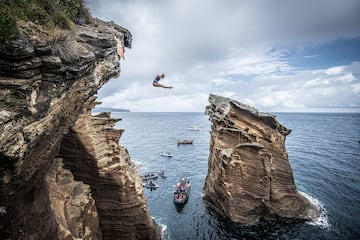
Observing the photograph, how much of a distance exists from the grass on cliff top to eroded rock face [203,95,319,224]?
21820 millimetres

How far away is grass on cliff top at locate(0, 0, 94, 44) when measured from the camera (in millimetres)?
5605

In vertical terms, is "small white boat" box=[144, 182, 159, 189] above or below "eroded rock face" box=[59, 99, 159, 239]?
below

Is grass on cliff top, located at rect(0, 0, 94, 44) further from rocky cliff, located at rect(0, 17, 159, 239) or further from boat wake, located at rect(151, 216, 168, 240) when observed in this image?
boat wake, located at rect(151, 216, 168, 240)

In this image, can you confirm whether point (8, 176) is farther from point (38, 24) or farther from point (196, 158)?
point (196, 158)

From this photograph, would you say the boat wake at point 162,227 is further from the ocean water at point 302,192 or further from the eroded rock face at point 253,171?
the eroded rock face at point 253,171

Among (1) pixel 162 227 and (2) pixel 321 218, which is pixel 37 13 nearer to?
(1) pixel 162 227

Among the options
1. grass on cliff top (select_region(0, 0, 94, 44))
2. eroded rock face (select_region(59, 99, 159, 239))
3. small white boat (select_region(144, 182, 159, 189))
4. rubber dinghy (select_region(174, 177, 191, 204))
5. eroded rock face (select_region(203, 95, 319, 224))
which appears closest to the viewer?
grass on cliff top (select_region(0, 0, 94, 44))

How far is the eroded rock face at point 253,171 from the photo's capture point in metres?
26.1

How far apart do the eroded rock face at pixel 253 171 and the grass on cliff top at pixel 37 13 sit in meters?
21.8

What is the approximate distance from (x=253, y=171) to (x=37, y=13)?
82.1ft

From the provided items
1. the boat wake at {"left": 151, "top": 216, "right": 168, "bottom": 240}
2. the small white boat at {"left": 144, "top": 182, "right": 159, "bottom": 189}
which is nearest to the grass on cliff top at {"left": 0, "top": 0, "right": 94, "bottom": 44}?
the boat wake at {"left": 151, "top": 216, "right": 168, "bottom": 240}

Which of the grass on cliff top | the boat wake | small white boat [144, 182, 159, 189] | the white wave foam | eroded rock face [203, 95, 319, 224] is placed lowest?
the boat wake

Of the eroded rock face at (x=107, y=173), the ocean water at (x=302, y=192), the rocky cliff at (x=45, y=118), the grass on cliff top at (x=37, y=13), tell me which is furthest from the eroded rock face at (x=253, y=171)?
the grass on cliff top at (x=37, y=13)

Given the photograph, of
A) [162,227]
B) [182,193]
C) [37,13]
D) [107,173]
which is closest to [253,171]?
[162,227]
